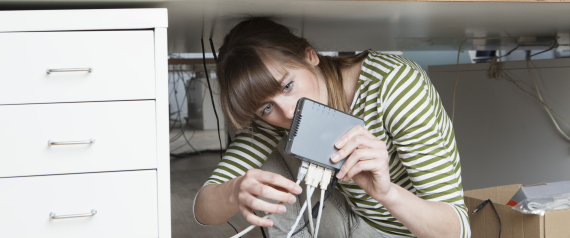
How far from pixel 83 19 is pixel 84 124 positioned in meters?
0.12

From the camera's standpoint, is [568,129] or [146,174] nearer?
[146,174]

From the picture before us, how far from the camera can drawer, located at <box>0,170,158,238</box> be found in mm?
540

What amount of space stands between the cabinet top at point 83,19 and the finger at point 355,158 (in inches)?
10.4

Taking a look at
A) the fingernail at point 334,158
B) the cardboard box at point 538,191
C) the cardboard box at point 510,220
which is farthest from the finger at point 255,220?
the cardboard box at point 538,191

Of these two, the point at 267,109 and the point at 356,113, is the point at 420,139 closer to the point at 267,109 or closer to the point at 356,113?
the point at 356,113

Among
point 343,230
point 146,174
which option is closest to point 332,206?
point 343,230

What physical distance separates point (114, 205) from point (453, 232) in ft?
1.50

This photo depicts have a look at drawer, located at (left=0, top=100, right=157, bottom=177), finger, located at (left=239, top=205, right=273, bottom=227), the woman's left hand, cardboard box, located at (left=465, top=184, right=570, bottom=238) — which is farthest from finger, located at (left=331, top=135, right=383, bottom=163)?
cardboard box, located at (left=465, top=184, right=570, bottom=238)

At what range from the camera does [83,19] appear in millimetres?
553

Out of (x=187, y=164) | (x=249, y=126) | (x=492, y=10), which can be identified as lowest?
(x=187, y=164)

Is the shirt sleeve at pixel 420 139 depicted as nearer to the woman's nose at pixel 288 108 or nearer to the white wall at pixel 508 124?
the woman's nose at pixel 288 108

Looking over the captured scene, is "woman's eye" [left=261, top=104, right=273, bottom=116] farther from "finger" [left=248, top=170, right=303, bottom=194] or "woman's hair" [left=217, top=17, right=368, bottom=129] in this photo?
"finger" [left=248, top=170, right=303, bottom=194]

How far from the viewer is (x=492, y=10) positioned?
768 mm

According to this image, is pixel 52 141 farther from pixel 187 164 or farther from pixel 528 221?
pixel 187 164
